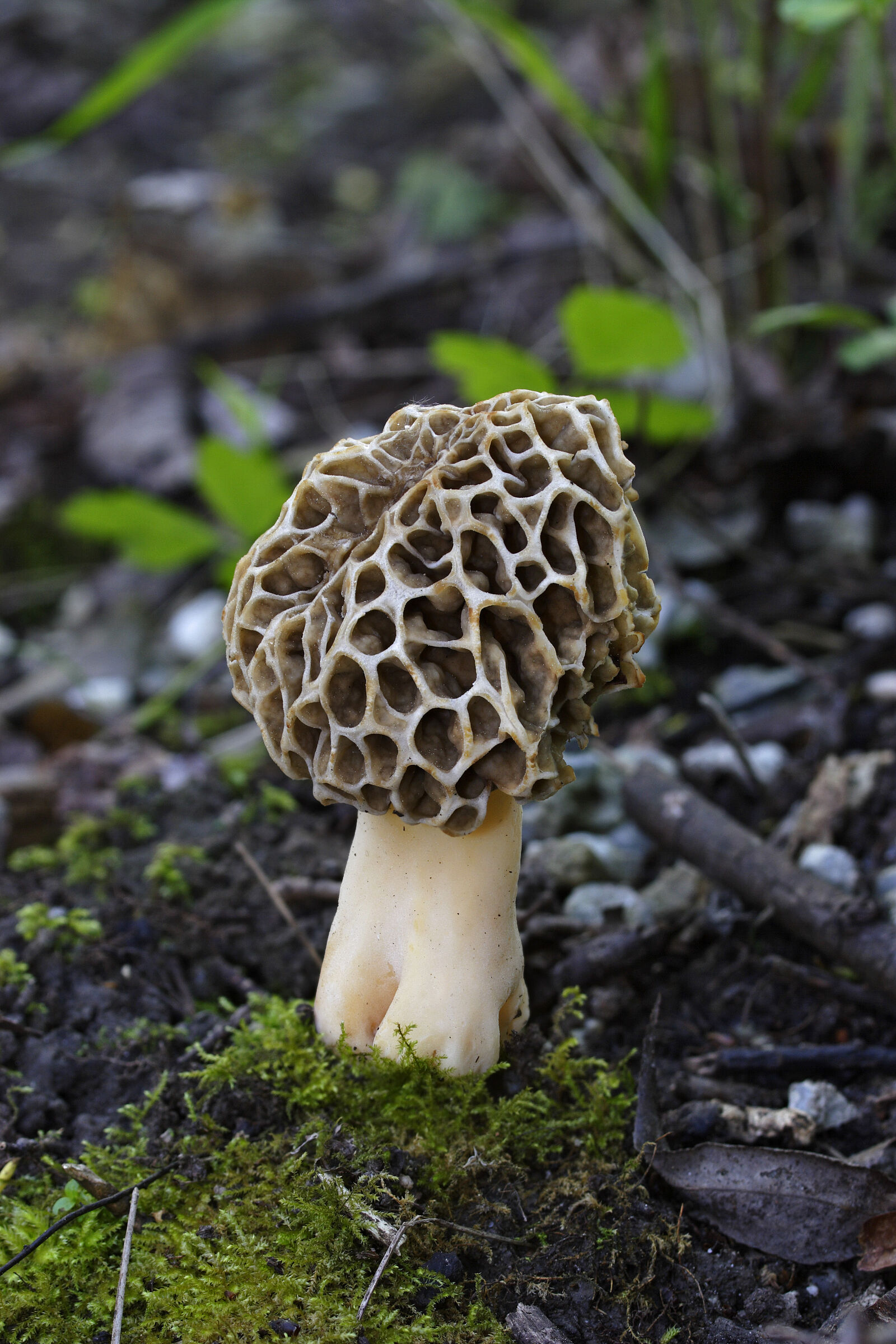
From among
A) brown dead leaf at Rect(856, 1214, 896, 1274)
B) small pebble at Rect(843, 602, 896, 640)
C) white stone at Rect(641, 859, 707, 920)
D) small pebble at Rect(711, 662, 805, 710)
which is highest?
brown dead leaf at Rect(856, 1214, 896, 1274)

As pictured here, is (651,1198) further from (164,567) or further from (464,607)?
(164,567)

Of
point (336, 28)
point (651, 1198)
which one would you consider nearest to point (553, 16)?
point (336, 28)

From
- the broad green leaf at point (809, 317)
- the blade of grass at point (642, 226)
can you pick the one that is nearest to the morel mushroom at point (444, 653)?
the broad green leaf at point (809, 317)

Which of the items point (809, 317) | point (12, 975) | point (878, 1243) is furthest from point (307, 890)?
point (809, 317)

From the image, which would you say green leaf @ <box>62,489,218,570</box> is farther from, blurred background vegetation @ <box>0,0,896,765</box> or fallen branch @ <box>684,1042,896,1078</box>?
fallen branch @ <box>684,1042,896,1078</box>

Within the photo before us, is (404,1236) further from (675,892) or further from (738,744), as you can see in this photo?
(738,744)

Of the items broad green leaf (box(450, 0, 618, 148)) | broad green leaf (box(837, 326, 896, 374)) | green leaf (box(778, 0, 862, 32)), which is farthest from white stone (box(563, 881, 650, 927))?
broad green leaf (box(450, 0, 618, 148))

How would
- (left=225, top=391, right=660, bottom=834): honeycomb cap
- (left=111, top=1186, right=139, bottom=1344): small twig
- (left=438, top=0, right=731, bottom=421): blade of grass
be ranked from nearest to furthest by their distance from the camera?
(left=111, top=1186, right=139, bottom=1344): small twig
(left=225, top=391, right=660, bottom=834): honeycomb cap
(left=438, top=0, right=731, bottom=421): blade of grass
